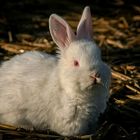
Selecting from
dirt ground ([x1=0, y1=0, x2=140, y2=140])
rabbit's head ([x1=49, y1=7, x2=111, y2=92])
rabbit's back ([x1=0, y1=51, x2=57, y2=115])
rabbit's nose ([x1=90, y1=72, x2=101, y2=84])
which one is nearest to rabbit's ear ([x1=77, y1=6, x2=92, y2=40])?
rabbit's head ([x1=49, y1=7, x2=111, y2=92])

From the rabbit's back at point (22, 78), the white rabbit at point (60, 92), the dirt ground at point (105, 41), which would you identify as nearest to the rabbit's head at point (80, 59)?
the white rabbit at point (60, 92)

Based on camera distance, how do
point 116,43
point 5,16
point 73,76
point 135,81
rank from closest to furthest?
point 73,76 → point 135,81 → point 116,43 → point 5,16

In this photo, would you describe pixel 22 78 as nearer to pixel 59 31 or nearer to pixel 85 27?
pixel 59 31

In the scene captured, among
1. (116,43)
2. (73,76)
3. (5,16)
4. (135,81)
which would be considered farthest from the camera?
(5,16)

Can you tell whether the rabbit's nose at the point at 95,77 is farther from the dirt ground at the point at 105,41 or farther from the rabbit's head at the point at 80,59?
the dirt ground at the point at 105,41

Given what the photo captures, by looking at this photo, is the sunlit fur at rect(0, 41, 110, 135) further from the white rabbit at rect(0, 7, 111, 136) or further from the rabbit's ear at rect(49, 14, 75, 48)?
the rabbit's ear at rect(49, 14, 75, 48)

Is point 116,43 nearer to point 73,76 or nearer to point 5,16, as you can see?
point 5,16

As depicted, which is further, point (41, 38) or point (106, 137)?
point (41, 38)

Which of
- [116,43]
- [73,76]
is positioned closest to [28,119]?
[73,76]
